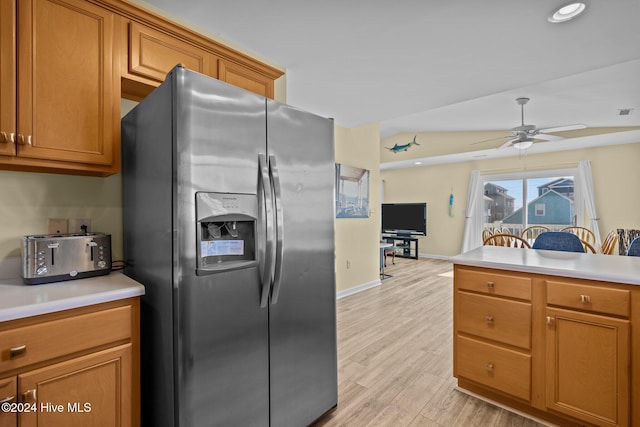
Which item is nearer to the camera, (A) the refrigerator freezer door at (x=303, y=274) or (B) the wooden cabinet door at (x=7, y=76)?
(B) the wooden cabinet door at (x=7, y=76)

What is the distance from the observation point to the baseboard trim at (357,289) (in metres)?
4.36

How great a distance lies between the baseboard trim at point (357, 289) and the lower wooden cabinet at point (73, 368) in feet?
10.4

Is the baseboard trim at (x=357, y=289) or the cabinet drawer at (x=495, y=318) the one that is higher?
the cabinet drawer at (x=495, y=318)

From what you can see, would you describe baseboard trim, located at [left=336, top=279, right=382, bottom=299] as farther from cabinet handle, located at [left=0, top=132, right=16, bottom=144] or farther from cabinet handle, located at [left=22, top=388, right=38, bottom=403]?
cabinet handle, located at [left=0, top=132, right=16, bottom=144]

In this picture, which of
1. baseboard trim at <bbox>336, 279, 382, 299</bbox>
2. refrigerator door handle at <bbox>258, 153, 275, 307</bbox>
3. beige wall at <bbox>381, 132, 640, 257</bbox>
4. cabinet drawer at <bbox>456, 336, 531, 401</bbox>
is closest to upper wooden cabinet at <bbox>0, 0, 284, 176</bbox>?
refrigerator door handle at <bbox>258, 153, 275, 307</bbox>

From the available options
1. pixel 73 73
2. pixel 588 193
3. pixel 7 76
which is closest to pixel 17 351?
pixel 7 76

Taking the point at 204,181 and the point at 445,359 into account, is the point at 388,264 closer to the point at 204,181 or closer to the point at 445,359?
the point at 445,359

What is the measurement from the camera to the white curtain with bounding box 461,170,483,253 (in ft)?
23.6

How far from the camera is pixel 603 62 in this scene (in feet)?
7.80

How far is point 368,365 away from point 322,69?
2422mm

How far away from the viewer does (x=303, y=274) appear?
1.69 metres

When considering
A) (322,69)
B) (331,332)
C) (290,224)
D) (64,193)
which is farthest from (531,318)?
(64,193)

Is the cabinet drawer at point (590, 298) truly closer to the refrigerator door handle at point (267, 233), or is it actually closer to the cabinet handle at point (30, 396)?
the refrigerator door handle at point (267, 233)

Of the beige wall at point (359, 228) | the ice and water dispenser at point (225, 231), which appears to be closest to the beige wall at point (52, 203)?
the ice and water dispenser at point (225, 231)
